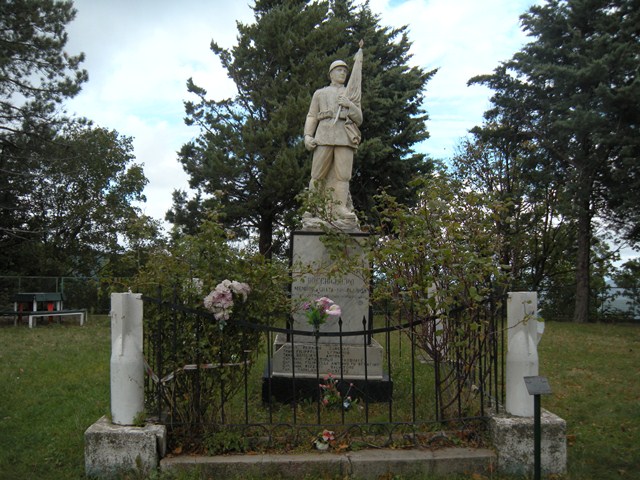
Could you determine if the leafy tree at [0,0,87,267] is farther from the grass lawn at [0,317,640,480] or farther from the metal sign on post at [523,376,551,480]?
the metal sign on post at [523,376,551,480]

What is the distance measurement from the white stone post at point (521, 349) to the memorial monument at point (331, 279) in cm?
128

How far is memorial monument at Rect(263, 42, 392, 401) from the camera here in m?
5.38

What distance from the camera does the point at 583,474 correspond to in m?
3.79

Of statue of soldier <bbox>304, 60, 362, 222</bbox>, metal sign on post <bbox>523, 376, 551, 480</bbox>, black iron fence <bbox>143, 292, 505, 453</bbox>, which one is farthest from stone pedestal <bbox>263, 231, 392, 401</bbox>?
metal sign on post <bbox>523, 376, 551, 480</bbox>

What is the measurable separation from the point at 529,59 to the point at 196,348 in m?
16.7

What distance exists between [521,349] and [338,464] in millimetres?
1610

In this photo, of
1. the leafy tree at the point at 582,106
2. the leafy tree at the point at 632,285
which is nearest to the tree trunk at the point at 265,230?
the leafy tree at the point at 582,106

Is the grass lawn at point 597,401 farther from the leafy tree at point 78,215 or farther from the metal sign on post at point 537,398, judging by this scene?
the leafy tree at point 78,215

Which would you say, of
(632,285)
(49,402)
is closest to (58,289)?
(49,402)

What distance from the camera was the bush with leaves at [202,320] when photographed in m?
3.97

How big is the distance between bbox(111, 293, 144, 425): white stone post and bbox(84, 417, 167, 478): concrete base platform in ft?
0.46

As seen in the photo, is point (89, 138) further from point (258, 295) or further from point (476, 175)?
point (258, 295)

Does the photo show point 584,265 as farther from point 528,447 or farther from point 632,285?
point 528,447

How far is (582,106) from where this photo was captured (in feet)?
50.8
